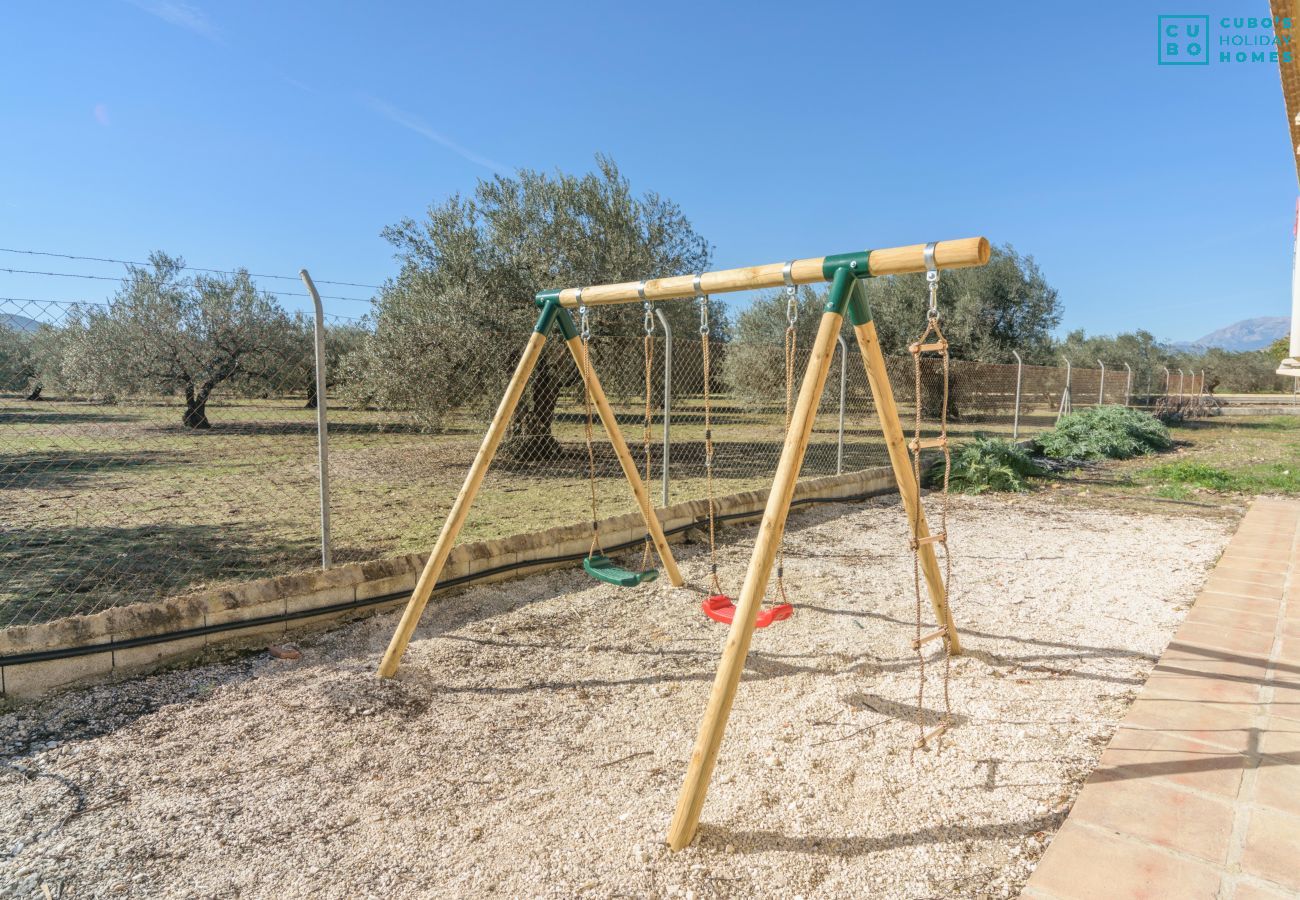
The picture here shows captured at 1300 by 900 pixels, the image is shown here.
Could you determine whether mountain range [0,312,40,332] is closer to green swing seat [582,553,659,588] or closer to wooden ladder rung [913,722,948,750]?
green swing seat [582,553,659,588]

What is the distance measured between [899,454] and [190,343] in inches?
494

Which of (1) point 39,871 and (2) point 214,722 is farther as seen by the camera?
(2) point 214,722

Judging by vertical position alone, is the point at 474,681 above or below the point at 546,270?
below

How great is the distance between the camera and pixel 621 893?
1808mm

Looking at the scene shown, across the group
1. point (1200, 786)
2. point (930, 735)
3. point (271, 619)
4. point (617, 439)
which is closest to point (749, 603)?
point (930, 735)

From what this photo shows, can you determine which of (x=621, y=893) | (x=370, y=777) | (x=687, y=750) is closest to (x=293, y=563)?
(x=370, y=777)

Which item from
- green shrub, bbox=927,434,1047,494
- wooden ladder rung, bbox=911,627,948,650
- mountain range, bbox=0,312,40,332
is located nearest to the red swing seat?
wooden ladder rung, bbox=911,627,948,650

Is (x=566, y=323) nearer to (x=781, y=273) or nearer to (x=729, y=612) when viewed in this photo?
(x=781, y=273)

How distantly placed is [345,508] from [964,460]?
7.25 metres

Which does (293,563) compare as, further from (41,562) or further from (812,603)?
(812,603)

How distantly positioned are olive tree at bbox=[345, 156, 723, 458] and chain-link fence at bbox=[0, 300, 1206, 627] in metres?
0.09

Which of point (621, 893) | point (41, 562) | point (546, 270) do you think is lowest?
point (621, 893)

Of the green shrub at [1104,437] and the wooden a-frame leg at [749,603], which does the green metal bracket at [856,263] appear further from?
the green shrub at [1104,437]

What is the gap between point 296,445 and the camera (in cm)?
1227
